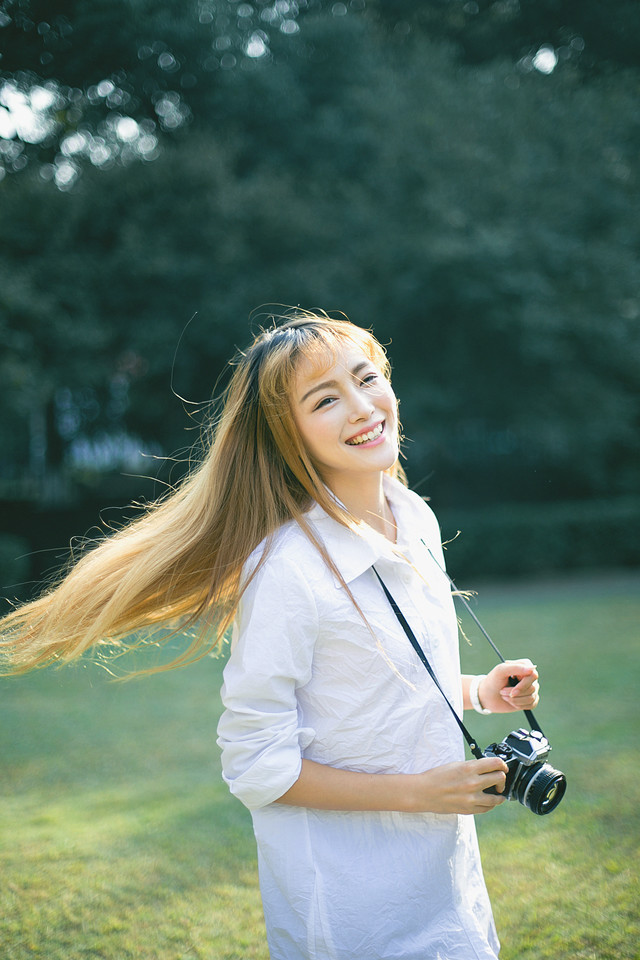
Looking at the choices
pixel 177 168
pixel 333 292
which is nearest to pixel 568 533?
pixel 333 292

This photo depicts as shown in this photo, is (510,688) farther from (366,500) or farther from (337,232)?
(337,232)

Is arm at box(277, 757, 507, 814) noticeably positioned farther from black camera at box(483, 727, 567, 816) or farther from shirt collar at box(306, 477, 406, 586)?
shirt collar at box(306, 477, 406, 586)

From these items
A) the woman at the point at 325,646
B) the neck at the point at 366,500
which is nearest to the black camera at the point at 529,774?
the woman at the point at 325,646

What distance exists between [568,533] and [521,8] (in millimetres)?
8198

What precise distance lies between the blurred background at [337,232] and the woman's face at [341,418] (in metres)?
8.52

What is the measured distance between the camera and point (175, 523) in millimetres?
2033

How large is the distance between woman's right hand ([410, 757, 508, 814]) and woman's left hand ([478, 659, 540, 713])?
32 cm

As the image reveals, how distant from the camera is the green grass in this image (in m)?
3.02

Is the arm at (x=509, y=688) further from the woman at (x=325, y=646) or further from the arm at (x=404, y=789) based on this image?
the arm at (x=404, y=789)

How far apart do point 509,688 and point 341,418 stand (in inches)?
30.4

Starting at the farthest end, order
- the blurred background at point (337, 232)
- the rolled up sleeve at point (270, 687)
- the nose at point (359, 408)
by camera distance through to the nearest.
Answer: the blurred background at point (337, 232), the nose at point (359, 408), the rolled up sleeve at point (270, 687)

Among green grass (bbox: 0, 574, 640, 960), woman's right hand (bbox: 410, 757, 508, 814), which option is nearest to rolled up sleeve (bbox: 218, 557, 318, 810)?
woman's right hand (bbox: 410, 757, 508, 814)

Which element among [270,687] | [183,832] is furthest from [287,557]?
[183,832]

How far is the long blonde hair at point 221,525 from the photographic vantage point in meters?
1.92
